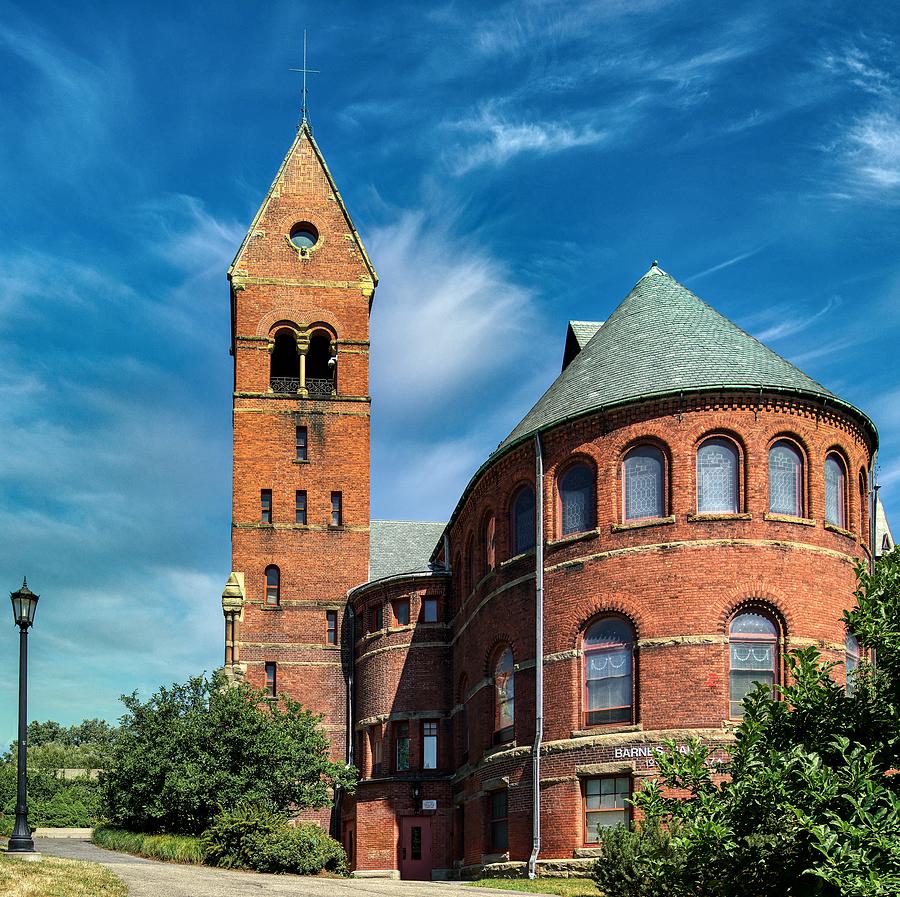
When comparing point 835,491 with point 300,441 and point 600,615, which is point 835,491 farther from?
point 300,441

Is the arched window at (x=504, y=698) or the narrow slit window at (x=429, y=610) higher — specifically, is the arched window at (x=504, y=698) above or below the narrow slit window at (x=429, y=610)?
below

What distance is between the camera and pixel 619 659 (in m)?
31.7

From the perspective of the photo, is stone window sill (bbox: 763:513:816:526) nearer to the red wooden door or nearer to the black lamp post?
the black lamp post

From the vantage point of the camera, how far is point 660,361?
1321 inches

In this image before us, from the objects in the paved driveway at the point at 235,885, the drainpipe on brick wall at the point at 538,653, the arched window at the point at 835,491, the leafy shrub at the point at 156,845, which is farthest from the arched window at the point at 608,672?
the leafy shrub at the point at 156,845

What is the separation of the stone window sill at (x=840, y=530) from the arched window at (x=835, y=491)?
0.16 m

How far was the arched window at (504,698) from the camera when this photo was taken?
35.7 metres

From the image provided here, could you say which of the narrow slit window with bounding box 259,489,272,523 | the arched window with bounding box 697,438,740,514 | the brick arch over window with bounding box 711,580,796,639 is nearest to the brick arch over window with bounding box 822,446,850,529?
the arched window with bounding box 697,438,740,514

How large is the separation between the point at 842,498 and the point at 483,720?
12036 millimetres

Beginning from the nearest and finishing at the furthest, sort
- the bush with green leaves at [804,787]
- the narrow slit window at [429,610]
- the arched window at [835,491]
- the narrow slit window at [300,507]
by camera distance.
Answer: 1. the bush with green leaves at [804,787]
2. the arched window at [835,491]
3. the narrow slit window at [429,610]
4. the narrow slit window at [300,507]

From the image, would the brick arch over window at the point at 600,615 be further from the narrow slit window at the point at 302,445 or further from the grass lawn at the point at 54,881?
the narrow slit window at the point at 302,445

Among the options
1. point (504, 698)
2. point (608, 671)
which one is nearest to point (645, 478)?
point (608, 671)

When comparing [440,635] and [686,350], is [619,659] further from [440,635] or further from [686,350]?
[440,635]

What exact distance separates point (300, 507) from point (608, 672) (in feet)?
91.3
